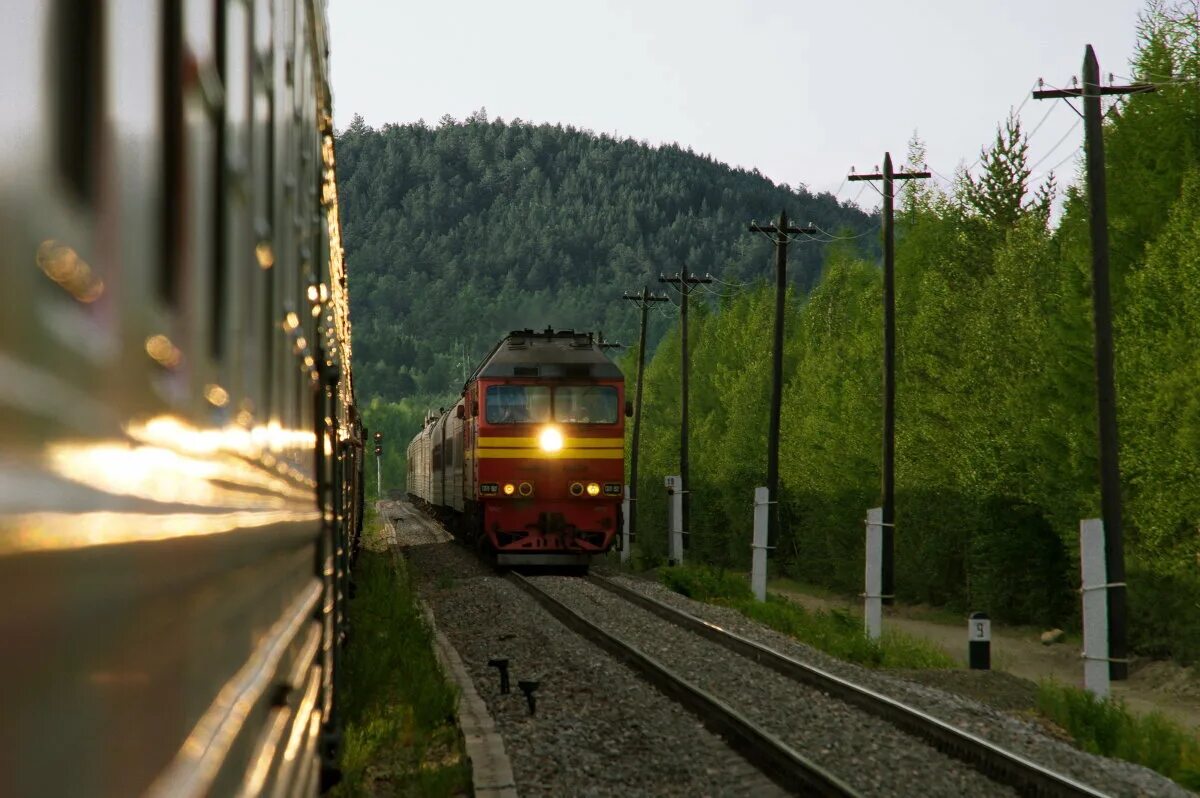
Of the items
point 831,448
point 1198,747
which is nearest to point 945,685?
point 1198,747

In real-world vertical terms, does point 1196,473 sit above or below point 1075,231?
below

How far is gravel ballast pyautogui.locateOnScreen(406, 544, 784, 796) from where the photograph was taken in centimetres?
914

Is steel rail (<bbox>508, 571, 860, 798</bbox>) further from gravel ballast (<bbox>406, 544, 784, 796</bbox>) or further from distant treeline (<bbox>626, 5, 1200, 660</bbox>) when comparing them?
distant treeline (<bbox>626, 5, 1200, 660</bbox>)

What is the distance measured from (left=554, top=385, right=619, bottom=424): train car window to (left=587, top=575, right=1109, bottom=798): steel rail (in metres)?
7.72

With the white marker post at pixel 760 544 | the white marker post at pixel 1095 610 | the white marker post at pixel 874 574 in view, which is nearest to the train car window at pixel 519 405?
the white marker post at pixel 760 544

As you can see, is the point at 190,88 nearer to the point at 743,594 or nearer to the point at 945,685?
the point at 945,685

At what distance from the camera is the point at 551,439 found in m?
23.8

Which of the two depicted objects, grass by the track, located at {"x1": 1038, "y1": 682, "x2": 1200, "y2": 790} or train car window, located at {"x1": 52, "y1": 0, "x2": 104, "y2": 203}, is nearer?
train car window, located at {"x1": 52, "y1": 0, "x2": 104, "y2": 203}

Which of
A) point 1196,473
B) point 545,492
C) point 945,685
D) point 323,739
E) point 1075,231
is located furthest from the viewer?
point 1075,231

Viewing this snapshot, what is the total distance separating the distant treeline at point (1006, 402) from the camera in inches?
741

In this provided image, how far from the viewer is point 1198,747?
406 inches

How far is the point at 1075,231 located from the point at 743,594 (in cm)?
912

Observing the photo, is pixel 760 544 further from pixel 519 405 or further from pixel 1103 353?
pixel 1103 353

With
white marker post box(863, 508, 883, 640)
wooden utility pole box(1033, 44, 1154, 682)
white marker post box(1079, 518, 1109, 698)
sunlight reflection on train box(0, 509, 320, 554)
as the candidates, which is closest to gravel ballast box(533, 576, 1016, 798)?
white marker post box(863, 508, 883, 640)
